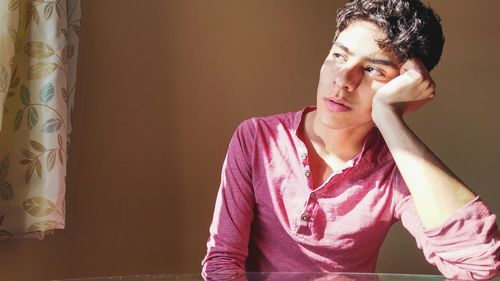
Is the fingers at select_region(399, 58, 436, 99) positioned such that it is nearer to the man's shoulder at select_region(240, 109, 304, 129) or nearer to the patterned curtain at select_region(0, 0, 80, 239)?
the man's shoulder at select_region(240, 109, 304, 129)

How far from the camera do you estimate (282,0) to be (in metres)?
1.95

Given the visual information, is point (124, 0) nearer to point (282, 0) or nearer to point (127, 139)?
point (127, 139)

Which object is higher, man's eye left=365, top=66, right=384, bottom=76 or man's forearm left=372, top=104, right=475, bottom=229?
man's eye left=365, top=66, right=384, bottom=76

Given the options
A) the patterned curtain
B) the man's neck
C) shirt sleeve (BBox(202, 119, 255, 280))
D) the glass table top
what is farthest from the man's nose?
the patterned curtain

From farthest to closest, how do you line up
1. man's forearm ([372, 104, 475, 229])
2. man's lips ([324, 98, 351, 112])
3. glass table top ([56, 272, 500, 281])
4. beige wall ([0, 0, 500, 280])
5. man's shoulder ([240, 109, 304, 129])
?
beige wall ([0, 0, 500, 280]) < man's shoulder ([240, 109, 304, 129]) < man's lips ([324, 98, 351, 112]) < man's forearm ([372, 104, 475, 229]) < glass table top ([56, 272, 500, 281])

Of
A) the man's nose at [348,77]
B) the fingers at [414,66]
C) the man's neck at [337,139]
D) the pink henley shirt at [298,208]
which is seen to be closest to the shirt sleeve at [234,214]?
the pink henley shirt at [298,208]

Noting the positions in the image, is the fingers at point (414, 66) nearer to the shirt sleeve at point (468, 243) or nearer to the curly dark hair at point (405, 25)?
the curly dark hair at point (405, 25)

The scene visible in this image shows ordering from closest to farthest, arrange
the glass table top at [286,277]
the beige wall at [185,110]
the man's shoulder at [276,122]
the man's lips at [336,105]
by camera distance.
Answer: the glass table top at [286,277]
the man's lips at [336,105]
the man's shoulder at [276,122]
the beige wall at [185,110]

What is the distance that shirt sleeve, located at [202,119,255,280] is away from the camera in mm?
1264

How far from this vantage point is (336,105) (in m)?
1.28

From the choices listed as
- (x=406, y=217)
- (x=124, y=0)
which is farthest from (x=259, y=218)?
(x=124, y=0)

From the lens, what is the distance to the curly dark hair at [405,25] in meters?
1.26

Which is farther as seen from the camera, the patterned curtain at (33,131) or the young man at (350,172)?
the patterned curtain at (33,131)

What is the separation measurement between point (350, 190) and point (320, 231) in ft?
0.34
